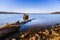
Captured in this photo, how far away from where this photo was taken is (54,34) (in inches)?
88.1

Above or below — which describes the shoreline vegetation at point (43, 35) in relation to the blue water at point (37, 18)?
below

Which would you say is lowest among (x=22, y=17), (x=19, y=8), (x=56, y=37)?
(x=56, y=37)

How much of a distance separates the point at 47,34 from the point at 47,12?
0.49m

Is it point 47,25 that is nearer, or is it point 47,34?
point 47,34

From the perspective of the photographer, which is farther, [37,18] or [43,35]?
[37,18]

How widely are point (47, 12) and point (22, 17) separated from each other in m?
0.55

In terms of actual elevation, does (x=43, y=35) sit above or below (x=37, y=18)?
below

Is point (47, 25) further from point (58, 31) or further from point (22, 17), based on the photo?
point (22, 17)

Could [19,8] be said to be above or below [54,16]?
above

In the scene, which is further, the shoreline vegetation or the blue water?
the blue water

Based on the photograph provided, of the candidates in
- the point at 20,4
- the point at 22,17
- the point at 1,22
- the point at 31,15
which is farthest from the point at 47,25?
the point at 1,22

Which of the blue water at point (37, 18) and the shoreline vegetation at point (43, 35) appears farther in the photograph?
the blue water at point (37, 18)

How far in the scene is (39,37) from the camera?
216 cm

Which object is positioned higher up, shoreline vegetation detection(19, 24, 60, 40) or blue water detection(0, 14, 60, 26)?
blue water detection(0, 14, 60, 26)
